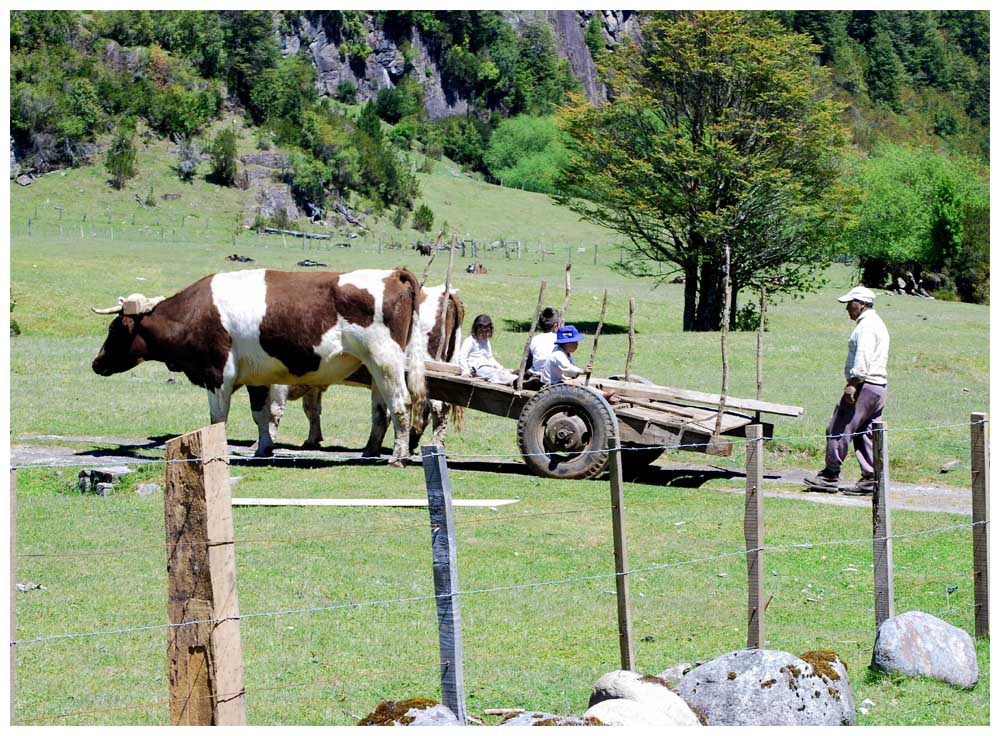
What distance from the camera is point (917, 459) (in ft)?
59.3

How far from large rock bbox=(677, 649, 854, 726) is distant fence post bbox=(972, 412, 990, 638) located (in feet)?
7.71

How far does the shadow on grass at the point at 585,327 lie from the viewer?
4189 cm

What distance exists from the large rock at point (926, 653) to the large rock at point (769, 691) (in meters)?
0.91

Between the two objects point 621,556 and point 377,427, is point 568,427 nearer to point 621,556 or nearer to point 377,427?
point 377,427

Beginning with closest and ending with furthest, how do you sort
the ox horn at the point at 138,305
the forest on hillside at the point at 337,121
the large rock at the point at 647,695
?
the large rock at the point at 647,695 → the ox horn at the point at 138,305 → the forest on hillside at the point at 337,121

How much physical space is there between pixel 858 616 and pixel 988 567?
1192 mm

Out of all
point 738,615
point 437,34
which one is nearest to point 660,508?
point 738,615

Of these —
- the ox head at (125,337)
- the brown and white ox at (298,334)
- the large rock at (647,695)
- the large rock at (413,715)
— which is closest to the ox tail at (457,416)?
the brown and white ox at (298,334)

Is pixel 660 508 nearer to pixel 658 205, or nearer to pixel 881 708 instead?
pixel 881 708

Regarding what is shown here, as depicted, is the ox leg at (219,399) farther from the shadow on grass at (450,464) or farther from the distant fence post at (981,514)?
the distant fence post at (981,514)

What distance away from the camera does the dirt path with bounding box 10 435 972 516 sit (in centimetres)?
1557

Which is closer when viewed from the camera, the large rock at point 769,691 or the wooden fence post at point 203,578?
the wooden fence post at point 203,578

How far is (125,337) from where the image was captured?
62.2ft

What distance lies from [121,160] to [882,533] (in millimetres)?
88223
